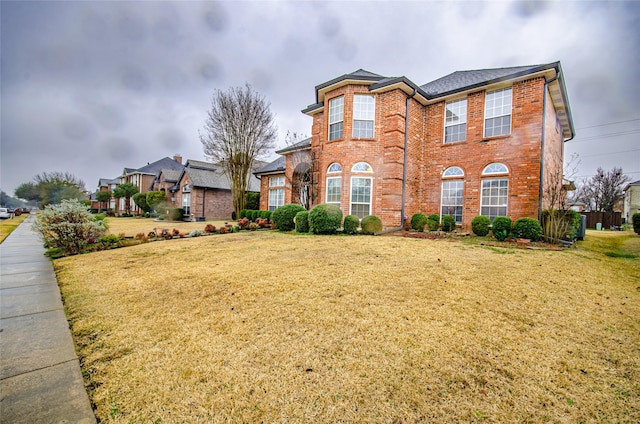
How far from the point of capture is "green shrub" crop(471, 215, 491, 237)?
33.7 feet

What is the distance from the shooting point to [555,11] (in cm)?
1016

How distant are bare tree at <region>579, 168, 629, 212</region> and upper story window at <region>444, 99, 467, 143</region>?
97.4 feet

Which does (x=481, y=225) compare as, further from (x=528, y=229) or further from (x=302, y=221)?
(x=302, y=221)

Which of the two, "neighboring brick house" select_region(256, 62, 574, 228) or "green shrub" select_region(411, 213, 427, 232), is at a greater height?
"neighboring brick house" select_region(256, 62, 574, 228)

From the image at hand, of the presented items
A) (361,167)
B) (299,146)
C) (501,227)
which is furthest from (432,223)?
(299,146)

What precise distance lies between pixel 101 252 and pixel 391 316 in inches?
344

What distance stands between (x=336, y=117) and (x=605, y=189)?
36.9m

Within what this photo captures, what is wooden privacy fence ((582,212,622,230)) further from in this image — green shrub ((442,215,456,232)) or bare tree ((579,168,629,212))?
green shrub ((442,215,456,232))

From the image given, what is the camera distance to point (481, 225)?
33.7 feet

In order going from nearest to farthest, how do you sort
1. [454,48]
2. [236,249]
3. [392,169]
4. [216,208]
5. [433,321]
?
1. [433,321]
2. [236,249]
3. [392,169]
4. [454,48]
5. [216,208]

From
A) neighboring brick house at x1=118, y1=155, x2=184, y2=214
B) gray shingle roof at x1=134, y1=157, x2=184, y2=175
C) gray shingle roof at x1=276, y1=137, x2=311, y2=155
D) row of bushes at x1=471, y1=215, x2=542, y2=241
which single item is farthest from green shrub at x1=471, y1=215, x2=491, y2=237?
gray shingle roof at x1=134, y1=157, x2=184, y2=175

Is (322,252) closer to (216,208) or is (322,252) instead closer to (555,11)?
(555,11)

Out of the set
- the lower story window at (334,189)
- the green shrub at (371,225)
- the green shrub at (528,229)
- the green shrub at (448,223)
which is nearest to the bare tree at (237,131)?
the lower story window at (334,189)

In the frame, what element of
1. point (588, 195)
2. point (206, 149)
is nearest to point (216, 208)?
point (206, 149)
